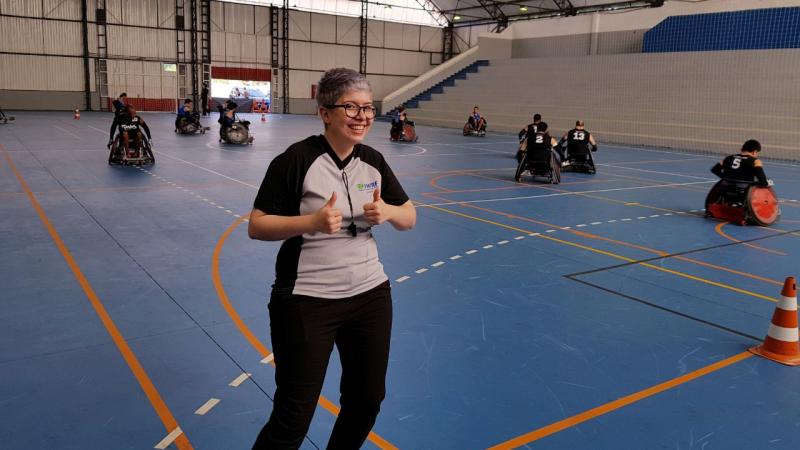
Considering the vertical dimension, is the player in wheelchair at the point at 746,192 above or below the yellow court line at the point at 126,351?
above

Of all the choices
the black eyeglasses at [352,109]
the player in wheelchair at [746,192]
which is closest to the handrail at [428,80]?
the player in wheelchair at [746,192]

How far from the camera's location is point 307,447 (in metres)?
3.51

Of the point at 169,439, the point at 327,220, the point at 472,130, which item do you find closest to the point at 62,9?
the point at 472,130

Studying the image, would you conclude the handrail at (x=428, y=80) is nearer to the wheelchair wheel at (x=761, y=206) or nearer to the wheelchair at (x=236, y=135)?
the wheelchair at (x=236, y=135)

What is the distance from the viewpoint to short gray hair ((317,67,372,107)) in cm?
256

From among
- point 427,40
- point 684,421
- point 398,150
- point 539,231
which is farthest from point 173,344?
point 427,40

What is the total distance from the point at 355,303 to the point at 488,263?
517 cm

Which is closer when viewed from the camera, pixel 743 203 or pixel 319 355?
pixel 319 355

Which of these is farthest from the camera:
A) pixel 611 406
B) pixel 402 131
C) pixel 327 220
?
pixel 402 131

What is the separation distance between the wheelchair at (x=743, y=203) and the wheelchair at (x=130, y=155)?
12574 mm

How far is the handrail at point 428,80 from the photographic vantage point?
146 feet

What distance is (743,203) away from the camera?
10656mm

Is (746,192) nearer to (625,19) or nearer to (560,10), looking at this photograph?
(625,19)

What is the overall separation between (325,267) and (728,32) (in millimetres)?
33897
